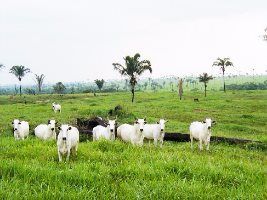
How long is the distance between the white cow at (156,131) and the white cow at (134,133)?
1541 millimetres

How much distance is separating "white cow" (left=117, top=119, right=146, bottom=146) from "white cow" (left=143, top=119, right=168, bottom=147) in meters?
1.54

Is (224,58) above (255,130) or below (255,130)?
above

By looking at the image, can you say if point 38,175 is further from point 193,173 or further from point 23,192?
point 193,173

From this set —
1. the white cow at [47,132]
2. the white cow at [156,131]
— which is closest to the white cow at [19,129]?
the white cow at [47,132]

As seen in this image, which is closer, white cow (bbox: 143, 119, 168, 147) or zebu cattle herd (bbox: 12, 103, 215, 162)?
zebu cattle herd (bbox: 12, 103, 215, 162)

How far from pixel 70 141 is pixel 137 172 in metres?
4.01

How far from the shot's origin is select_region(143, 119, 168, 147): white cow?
2125 centimetres

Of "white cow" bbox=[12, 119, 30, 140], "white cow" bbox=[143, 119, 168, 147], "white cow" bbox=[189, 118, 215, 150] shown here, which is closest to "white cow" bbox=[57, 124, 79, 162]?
"white cow" bbox=[143, 119, 168, 147]

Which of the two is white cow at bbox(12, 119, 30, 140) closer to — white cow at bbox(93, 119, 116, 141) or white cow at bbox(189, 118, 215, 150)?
white cow at bbox(93, 119, 116, 141)

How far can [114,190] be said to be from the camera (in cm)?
925

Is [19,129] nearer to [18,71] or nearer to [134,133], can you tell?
[134,133]

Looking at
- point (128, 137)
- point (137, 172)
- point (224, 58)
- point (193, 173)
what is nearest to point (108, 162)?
point (137, 172)

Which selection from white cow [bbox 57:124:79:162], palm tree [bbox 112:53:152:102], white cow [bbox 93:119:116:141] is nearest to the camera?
white cow [bbox 57:124:79:162]

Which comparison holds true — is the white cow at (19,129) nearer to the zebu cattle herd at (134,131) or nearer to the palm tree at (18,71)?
the zebu cattle herd at (134,131)
